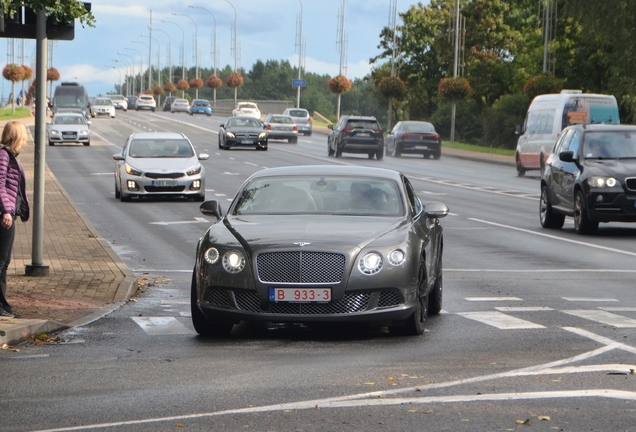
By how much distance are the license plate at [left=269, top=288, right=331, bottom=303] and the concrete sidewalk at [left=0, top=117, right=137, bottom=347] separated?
1.95 metres

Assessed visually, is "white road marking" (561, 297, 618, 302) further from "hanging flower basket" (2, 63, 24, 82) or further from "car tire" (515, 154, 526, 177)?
"hanging flower basket" (2, 63, 24, 82)

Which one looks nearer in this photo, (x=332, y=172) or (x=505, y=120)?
(x=332, y=172)

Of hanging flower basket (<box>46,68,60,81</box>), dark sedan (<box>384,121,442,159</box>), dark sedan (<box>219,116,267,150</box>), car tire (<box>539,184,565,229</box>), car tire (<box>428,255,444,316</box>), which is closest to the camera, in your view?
car tire (<box>428,255,444,316</box>)

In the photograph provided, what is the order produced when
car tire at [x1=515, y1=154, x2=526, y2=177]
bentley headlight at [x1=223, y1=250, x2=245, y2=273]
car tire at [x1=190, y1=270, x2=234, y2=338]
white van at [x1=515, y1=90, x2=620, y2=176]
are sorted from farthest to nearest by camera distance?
car tire at [x1=515, y1=154, x2=526, y2=177]
white van at [x1=515, y1=90, x2=620, y2=176]
car tire at [x1=190, y1=270, x2=234, y2=338]
bentley headlight at [x1=223, y1=250, x2=245, y2=273]

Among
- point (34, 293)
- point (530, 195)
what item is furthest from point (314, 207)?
point (530, 195)

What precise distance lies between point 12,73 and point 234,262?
83546mm

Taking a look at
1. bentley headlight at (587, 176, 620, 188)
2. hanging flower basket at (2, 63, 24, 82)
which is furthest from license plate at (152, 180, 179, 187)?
hanging flower basket at (2, 63, 24, 82)

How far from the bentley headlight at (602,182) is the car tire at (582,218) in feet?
1.05

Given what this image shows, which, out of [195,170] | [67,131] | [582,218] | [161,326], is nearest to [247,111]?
[67,131]

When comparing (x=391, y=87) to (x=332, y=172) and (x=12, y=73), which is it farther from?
(x=332, y=172)

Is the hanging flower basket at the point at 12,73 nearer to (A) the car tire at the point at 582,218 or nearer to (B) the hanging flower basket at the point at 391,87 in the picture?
(B) the hanging flower basket at the point at 391,87

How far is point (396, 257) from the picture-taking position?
9570 mm

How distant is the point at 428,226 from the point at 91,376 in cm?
410

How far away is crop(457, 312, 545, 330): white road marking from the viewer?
34.0 feet
